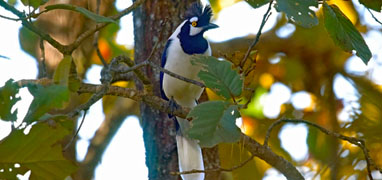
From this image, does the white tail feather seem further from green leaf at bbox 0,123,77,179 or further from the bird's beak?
green leaf at bbox 0,123,77,179

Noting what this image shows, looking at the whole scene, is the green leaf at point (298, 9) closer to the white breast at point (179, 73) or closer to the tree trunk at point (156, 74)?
the white breast at point (179, 73)

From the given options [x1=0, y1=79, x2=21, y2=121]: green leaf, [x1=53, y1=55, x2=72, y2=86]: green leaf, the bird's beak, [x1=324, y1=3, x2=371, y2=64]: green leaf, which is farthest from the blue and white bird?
[x1=53, y1=55, x2=72, y2=86]: green leaf

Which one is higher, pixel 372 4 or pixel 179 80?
pixel 372 4

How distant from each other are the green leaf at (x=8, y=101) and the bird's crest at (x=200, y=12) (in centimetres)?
190

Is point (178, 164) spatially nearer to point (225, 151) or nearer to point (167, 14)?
point (225, 151)

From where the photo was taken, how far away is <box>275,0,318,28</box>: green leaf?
198 cm

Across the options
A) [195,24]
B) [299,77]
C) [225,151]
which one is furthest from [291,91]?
[225,151]

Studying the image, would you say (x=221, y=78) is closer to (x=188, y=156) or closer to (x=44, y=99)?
(x=44, y=99)

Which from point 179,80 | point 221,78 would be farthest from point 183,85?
point 221,78

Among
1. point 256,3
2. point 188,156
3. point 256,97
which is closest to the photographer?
point 256,3

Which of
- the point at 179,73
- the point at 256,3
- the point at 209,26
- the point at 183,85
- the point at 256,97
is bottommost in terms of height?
the point at 256,97

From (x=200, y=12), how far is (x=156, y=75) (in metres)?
0.45

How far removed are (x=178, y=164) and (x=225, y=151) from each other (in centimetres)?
57

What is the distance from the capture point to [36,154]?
1.93m
